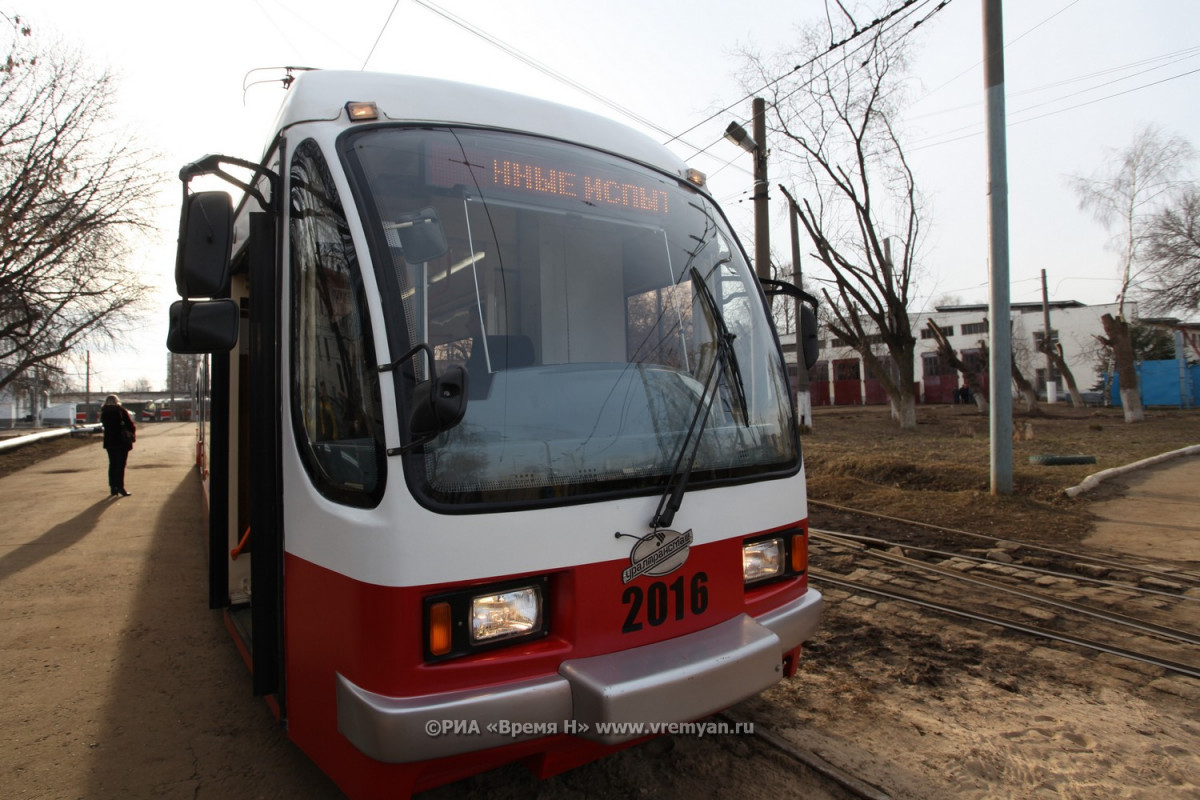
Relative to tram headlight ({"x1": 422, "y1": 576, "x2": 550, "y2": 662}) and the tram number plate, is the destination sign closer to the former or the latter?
tram headlight ({"x1": 422, "y1": 576, "x2": 550, "y2": 662})

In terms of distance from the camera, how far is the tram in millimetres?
2207

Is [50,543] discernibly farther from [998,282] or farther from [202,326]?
[998,282]

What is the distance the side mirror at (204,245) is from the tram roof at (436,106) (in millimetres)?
463

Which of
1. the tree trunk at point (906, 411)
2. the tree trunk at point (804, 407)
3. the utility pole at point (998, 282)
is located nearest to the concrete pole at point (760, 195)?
the tree trunk at point (804, 407)

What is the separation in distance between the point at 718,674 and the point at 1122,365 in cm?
2311

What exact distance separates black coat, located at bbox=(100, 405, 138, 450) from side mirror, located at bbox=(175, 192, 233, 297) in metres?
10.8

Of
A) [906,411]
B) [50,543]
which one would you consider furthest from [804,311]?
[906,411]

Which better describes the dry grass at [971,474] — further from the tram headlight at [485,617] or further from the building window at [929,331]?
the building window at [929,331]

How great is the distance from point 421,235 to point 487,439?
75 cm

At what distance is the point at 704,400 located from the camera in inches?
114

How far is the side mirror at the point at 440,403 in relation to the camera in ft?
6.92

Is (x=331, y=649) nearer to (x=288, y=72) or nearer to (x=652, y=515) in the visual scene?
(x=652, y=515)

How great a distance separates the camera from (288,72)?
Result: 437 centimetres

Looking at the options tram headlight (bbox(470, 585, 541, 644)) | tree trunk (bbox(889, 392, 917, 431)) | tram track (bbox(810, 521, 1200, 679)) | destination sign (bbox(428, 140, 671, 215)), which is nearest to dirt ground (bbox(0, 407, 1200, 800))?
tram track (bbox(810, 521, 1200, 679))
